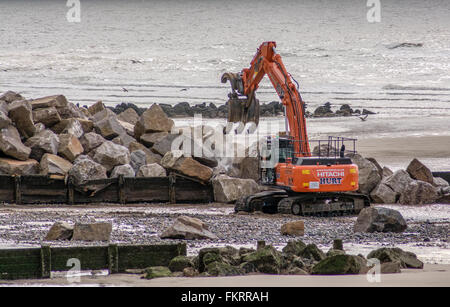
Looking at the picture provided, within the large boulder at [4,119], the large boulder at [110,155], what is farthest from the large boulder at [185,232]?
the large boulder at [4,119]

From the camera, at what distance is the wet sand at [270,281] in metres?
9.04

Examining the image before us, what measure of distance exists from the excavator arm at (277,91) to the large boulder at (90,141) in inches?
145

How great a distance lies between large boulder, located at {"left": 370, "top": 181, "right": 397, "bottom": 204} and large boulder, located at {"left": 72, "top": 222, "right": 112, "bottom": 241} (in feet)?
27.8

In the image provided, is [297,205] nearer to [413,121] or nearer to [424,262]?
[424,262]

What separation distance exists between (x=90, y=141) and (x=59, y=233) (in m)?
7.48

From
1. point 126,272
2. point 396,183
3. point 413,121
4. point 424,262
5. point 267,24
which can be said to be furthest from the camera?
point 267,24

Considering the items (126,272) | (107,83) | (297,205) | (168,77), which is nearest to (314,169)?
(297,205)

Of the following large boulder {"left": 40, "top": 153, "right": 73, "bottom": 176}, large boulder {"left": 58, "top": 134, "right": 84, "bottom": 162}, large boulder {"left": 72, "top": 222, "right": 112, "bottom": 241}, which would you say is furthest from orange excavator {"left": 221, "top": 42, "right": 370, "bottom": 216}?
large boulder {"left": 72, "top": 222, "right": 112, "bottom": 241}

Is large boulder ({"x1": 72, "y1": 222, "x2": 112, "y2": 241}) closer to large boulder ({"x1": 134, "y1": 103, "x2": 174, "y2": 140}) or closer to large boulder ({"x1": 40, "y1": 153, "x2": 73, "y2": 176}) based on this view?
large boulder ({"x1": 40, "y1": 153, "x2": 73, "y2": 176})

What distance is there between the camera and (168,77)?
65.3m

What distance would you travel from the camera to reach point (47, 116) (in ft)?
68.9

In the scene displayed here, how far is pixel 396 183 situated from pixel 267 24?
10327 cm

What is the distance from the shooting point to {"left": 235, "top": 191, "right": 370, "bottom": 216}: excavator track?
17.8 meters

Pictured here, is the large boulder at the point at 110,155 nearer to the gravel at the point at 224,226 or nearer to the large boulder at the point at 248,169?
the gravel at the point at 224,226
